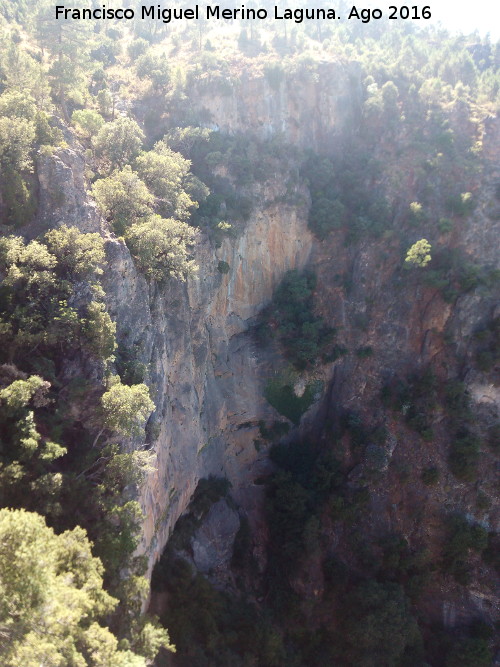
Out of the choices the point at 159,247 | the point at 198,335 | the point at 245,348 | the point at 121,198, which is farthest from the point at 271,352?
the point at 121,198

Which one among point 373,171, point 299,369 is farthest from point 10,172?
point 373,171

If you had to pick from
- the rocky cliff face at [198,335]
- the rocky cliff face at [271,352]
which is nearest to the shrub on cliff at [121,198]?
the rocky cliff face at [198,335]

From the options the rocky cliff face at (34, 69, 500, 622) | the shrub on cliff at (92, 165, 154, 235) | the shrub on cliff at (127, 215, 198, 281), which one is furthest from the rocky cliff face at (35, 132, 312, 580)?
the shrub on cliff at (92, 165, 154, 235)

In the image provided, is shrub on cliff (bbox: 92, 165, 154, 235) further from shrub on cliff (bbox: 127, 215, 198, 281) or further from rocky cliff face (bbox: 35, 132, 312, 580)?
rocky cliff face (bbox: 35, 132, 312, 580)

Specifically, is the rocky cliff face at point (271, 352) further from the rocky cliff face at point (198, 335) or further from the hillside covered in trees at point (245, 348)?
the hillside covered in trees at point (245, 348)

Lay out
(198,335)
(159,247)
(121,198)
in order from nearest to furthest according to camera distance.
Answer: (159,247) → (121,198) → (198,335)

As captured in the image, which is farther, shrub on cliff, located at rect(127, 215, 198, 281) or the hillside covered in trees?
shrub on cliff, located at rect(127, 215, 198, 281)

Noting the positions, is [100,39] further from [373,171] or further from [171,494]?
[171,494]

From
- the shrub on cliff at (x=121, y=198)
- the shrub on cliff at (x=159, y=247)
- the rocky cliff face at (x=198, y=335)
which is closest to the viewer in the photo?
the rocky cliff face at (x=198, y=335)

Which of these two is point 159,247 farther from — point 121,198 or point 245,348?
point 245,348

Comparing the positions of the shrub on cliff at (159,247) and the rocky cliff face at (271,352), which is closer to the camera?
the shrub on cliff at (159,247)
